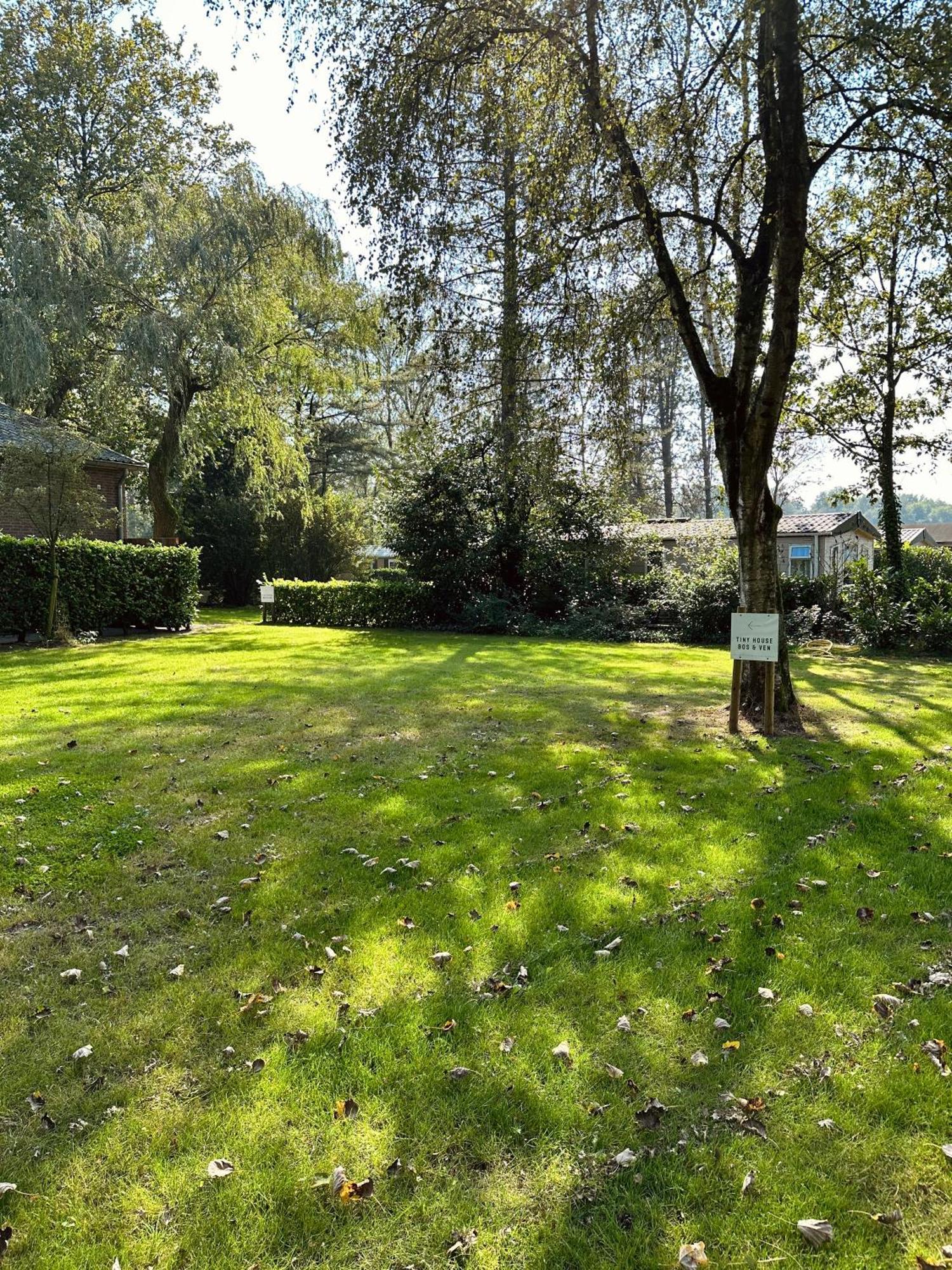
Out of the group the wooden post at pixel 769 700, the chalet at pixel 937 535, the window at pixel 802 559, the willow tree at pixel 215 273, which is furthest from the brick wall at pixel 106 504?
the chalet at pixel 937 535

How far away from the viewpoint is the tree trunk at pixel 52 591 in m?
13.0

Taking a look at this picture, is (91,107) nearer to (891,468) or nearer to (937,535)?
A: (891,468)

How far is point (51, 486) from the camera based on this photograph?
41.2 ft

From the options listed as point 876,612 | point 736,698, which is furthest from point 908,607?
point 736,698

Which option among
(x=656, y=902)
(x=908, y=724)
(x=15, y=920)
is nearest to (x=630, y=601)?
(x=908, y=724)

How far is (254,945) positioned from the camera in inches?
133

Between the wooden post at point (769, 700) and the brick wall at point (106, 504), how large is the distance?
54.8 ft

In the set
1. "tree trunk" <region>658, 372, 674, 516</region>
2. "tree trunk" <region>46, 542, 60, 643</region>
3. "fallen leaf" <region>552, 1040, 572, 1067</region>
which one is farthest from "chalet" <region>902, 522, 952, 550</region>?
"fallen leaf" <region>552, 1040, 572, 1067</region>

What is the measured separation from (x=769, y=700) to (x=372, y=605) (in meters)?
13.6

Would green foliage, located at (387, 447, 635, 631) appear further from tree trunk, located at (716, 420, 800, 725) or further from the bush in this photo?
tree trunk, located at (716, 420, 800, 725)

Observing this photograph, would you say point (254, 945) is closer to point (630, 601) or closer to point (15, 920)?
point (15, 920)

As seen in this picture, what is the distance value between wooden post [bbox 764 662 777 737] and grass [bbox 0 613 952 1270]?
0.49 metres

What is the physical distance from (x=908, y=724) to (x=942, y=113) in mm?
5737

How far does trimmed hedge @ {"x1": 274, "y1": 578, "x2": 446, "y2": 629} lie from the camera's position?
19.1 meters
